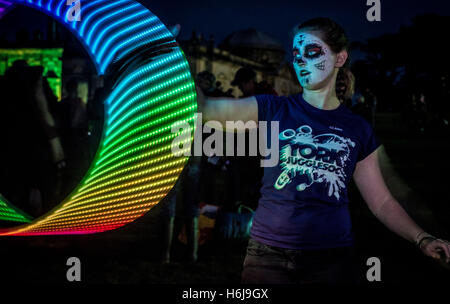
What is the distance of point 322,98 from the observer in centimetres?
291

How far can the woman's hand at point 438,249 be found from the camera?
2.58 m

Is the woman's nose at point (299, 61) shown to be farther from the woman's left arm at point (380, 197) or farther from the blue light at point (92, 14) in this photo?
the blue light at point (92, 14)

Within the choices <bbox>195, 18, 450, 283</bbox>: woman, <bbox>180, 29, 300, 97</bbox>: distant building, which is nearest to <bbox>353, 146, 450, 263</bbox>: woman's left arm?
<bbox>195, 18, 450, 283</bbox>: woman

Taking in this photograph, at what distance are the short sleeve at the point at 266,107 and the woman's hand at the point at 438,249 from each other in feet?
3.13

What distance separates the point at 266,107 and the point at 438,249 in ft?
3.41

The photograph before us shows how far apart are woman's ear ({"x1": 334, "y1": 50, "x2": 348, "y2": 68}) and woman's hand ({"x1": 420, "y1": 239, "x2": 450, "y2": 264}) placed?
1.02m

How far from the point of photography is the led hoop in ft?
9.95

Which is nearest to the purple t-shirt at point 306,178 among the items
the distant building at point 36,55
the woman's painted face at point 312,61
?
the woman's painted face at point 312,61

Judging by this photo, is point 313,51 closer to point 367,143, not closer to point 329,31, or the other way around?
point 329,31

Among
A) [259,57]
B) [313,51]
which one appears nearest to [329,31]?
[313,51]

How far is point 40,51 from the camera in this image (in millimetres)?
42625
